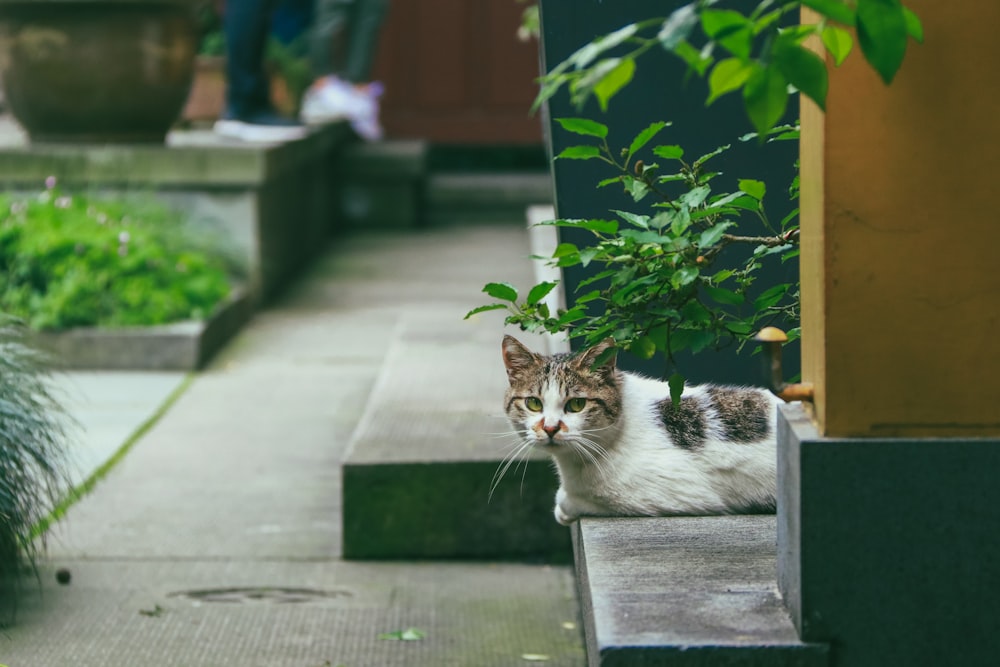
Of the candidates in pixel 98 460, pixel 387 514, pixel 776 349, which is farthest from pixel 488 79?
pixel 776 349

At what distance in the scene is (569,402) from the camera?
339 centimetres

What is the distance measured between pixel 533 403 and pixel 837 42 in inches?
53.5

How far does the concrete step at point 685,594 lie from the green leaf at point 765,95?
3.02 feet

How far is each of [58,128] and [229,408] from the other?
9.58 feet

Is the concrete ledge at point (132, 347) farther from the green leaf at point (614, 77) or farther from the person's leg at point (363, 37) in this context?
the green leaf at point (614, 77)

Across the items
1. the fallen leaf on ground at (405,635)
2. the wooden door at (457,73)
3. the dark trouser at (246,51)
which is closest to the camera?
the fallen leaf on ground at (405,635)

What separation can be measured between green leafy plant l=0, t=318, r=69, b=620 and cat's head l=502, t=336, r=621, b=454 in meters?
1.36

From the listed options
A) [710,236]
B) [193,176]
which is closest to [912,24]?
[710,236]

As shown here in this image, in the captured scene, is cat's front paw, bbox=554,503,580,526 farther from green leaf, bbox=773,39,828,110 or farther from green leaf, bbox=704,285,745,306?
green leaf, bbox=773,39,828,110

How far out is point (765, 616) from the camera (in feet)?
8.72

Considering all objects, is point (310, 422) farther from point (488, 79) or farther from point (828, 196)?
point (488, 79)

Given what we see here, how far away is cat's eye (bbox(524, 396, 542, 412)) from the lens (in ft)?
11.3

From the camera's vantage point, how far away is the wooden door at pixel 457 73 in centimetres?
1319

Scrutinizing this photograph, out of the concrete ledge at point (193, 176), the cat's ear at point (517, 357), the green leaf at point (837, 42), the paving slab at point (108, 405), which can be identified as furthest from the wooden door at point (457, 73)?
the green leaf at point (837, 42)
